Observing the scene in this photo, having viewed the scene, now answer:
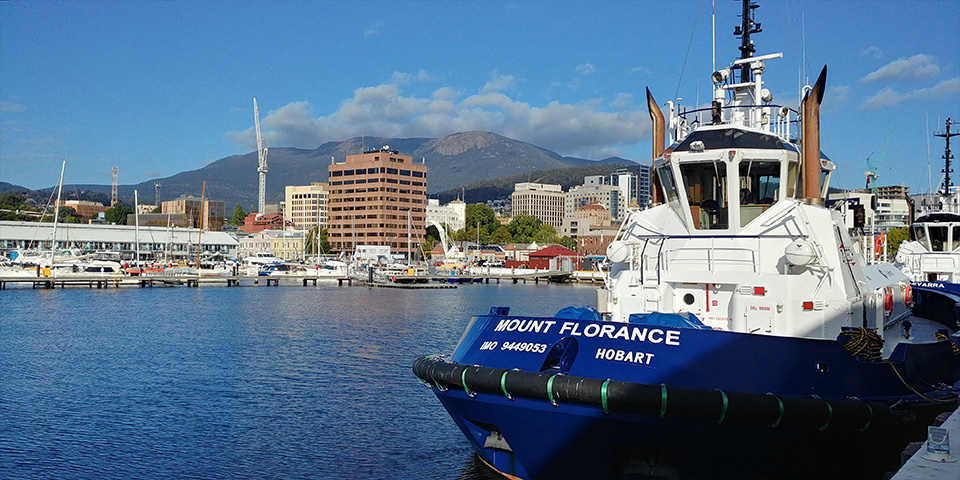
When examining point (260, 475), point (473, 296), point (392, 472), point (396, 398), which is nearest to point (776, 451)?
point (392, 472)

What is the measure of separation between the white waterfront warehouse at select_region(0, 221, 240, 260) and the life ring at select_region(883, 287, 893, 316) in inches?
5432

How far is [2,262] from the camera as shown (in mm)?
114500

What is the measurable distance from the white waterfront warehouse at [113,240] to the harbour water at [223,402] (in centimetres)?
10566

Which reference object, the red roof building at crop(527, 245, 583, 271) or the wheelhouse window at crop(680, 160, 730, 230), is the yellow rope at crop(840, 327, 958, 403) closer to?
the wheelhouse window at crop(680, 160, 730, 230)

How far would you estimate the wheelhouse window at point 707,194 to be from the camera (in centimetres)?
1552

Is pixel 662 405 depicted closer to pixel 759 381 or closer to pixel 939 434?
pixel 759 381

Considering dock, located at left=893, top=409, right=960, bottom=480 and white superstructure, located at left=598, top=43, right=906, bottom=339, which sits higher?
white superstructure, located at left=598, top=43, right=906, bottom=339

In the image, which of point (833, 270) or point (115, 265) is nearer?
point (833, 270)

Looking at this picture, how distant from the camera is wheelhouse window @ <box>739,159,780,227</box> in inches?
605

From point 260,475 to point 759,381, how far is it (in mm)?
10410

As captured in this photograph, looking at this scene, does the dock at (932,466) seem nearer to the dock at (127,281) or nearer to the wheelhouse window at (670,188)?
the wheelhouse window at (670,188)

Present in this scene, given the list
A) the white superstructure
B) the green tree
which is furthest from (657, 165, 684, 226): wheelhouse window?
the green tree

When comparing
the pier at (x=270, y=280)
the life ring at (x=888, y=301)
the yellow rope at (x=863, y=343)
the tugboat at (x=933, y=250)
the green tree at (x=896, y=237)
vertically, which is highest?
the green tree at (x=896, y=237)

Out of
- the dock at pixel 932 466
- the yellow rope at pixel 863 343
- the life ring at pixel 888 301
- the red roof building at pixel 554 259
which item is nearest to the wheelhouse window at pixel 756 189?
the yellow rope at pixel 863 343
